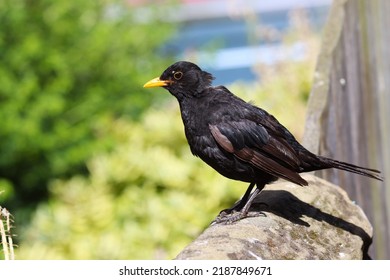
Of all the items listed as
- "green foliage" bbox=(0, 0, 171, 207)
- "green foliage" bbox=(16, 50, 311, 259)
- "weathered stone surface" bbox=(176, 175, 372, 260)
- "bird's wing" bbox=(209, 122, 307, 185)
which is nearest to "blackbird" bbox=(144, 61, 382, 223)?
"bird's wing" bbox=(209, 122, 307, 185)

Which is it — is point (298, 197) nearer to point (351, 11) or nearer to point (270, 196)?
point (270, 196)

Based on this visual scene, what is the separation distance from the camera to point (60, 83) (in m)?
6.90

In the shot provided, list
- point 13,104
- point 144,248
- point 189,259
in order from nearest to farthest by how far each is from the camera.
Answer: point 189,259, point 144,248, point 13,104

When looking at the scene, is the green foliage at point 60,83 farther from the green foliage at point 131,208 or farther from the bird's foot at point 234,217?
the bird's foot at point 234,217

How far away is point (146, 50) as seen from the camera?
8.09 meters

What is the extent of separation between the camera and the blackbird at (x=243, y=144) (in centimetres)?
404

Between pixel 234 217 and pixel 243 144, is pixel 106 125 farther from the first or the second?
pixel 234 217

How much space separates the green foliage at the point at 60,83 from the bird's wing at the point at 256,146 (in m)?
2.82

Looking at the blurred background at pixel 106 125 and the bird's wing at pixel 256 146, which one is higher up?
the blurred background at pixel 106 125

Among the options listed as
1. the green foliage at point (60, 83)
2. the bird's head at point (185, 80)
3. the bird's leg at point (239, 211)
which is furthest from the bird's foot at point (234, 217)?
the green foliage at point (60, 83)

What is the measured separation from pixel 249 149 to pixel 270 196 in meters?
0.27

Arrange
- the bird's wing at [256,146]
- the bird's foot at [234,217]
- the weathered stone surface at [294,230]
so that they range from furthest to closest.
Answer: the bird's wing at [256,146], the bird's foot at [234,217], the weathered stone surface at [294,230]

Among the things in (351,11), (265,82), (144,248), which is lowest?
(144,248)

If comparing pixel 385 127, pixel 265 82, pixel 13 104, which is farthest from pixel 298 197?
pixel 265 82
